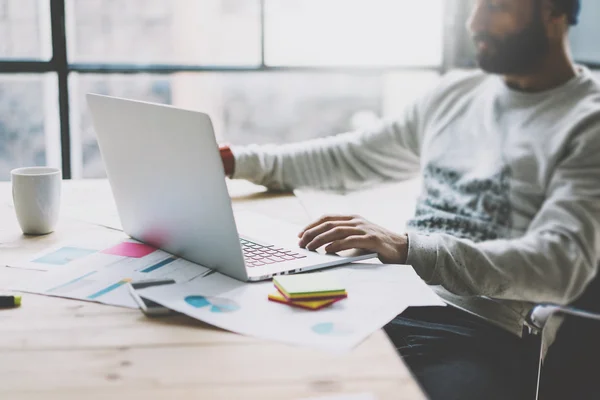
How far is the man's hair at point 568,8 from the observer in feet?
5.45

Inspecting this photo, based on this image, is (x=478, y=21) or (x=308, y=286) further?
(x=478, y=21)

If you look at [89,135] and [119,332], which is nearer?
[119,332]

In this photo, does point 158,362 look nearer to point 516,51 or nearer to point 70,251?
point 70,251

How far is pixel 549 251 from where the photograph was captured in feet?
4.32

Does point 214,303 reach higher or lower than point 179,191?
lower

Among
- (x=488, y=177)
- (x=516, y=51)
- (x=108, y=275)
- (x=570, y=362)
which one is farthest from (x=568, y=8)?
(x=108, y=275)

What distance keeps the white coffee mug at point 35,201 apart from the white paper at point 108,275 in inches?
7.0

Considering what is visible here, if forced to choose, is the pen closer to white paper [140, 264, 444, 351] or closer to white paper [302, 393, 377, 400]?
white paper [140, 264, 444, 351]

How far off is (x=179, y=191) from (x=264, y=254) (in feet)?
0.57

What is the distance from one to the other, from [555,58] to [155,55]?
1.31 m

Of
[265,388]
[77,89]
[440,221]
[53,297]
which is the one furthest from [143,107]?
[77,89]

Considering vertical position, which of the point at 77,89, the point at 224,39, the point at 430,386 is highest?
the point at 224,39

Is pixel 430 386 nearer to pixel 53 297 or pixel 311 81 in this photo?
pixel 53 297

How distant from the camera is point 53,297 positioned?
0.91 meters
